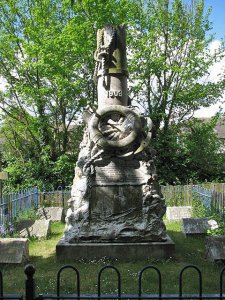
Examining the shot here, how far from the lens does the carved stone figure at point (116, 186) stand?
776 cm

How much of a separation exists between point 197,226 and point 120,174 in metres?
3.14

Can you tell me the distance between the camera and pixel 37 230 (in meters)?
10.0

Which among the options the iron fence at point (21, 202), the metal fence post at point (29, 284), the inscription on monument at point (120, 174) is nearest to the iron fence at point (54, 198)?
the iron fence at point (21, 202)

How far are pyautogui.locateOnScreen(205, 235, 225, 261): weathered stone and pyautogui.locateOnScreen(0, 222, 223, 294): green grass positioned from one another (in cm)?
15

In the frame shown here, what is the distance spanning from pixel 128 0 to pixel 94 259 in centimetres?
1753

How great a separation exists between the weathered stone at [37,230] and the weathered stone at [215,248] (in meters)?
4.50

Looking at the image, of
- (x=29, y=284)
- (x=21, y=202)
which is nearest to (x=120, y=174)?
(x=29, y=284)

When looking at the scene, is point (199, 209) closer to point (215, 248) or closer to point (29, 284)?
point (215, 248)

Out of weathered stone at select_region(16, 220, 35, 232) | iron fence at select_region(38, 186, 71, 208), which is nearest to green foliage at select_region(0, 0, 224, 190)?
iron fence at select_region(38, 186, 71, 208)

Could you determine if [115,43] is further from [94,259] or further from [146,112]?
[146,112]

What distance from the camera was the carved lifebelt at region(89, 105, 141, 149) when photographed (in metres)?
8.01

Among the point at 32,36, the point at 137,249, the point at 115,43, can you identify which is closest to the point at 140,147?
the point at 137,249

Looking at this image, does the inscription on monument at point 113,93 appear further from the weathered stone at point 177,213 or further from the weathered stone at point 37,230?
the weathered stone at point 177,213

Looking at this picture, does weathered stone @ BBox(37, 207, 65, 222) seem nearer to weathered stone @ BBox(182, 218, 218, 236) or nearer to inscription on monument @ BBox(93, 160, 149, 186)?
weathered stone @ BBox(182, 218, 218, 236)
